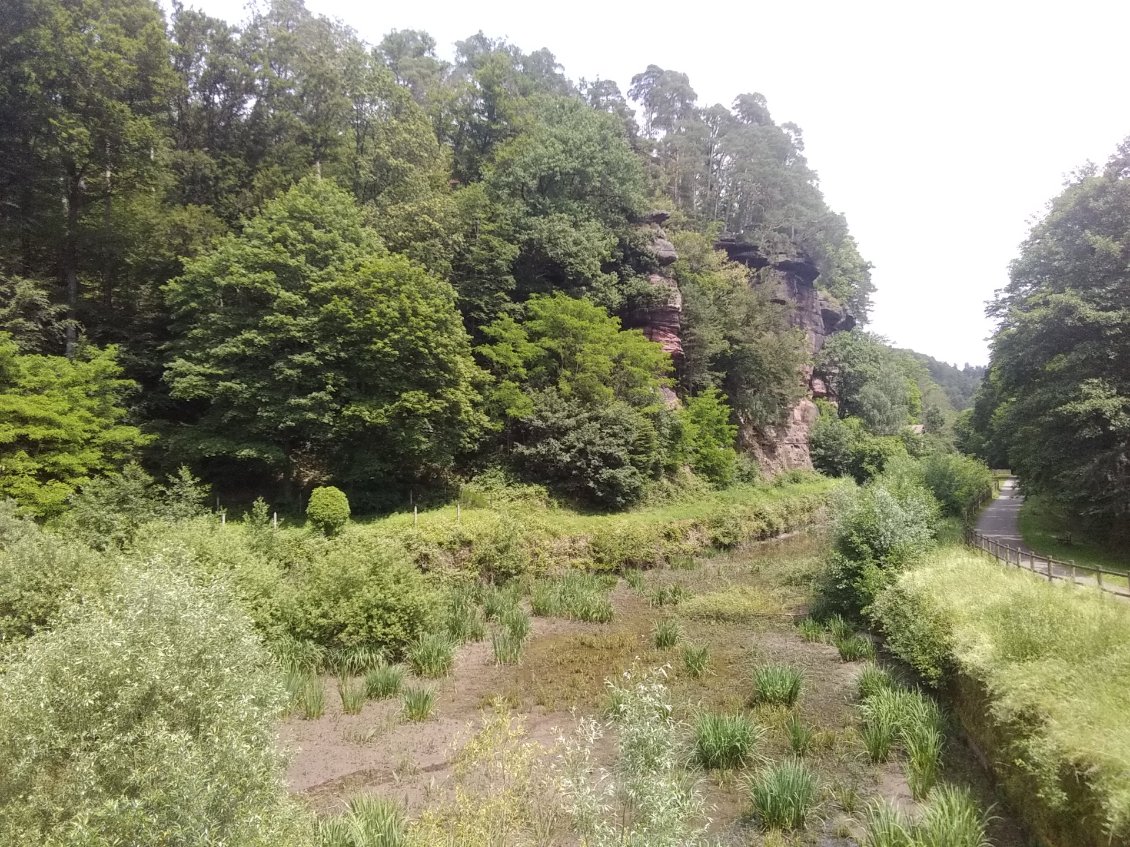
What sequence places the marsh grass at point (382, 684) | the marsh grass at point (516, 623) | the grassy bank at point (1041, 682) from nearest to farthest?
the grassy bank at point (1041, 682) → the marsh grass at point (382, 684) → the marsh grass at point (516, 623)

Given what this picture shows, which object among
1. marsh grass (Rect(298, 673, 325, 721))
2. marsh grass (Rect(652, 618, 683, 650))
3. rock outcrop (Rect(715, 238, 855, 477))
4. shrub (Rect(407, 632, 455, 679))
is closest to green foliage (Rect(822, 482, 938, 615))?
marsh grass (Rect(652, 618, 683, 650))

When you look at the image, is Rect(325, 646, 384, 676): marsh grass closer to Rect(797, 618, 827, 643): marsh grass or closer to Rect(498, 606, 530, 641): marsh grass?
Rect(498, 606, 530, 641): marsh grass

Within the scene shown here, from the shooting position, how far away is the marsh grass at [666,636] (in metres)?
15.2

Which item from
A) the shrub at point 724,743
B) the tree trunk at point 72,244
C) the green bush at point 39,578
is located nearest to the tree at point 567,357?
the tree trunk at point 72,244

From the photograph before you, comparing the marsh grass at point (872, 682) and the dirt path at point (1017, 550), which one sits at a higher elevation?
the dirt path at point (1017, 550)

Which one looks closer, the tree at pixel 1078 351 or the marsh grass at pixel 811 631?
the marsh grass at pixel 811 631

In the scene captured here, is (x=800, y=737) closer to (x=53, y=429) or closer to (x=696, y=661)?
(x=696, y=661)

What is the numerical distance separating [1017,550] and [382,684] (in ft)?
59.4

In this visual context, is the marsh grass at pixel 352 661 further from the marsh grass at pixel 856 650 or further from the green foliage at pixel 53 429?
the marsh grass at pixel 856 650

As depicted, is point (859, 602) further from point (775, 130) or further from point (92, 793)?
point (775, 130)

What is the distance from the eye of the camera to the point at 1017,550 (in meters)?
17.5

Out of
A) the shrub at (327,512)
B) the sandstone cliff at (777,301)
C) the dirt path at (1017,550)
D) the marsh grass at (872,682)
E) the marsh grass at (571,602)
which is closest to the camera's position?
the marsh grass at (872,682)

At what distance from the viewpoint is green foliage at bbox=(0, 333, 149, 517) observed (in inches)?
642

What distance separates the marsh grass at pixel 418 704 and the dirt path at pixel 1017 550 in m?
13.1
